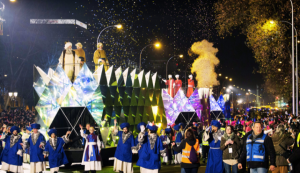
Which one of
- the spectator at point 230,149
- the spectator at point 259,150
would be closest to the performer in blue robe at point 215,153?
the spectator at point 230,149

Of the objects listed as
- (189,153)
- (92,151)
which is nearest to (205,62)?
(92,151)

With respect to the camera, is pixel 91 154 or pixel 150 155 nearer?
pixel 150 155

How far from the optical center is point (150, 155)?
9984 millimetres

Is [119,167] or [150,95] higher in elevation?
Answer: [150,95]

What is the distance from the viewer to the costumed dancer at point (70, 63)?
16.4 m

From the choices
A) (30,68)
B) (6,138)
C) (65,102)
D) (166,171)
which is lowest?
(166,171)

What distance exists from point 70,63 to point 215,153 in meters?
8.88

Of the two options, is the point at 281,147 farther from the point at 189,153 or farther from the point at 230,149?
the point at 189,153

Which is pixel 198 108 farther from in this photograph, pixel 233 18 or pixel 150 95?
pixel 233 18

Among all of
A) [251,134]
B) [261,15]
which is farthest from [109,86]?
[261,15]

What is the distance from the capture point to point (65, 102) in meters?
15.4

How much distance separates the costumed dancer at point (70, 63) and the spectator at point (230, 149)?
8.81 meters

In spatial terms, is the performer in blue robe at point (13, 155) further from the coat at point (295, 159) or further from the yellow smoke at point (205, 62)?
the yellow smoke at point (205, 62)

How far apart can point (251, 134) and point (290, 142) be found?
301 centimetres
